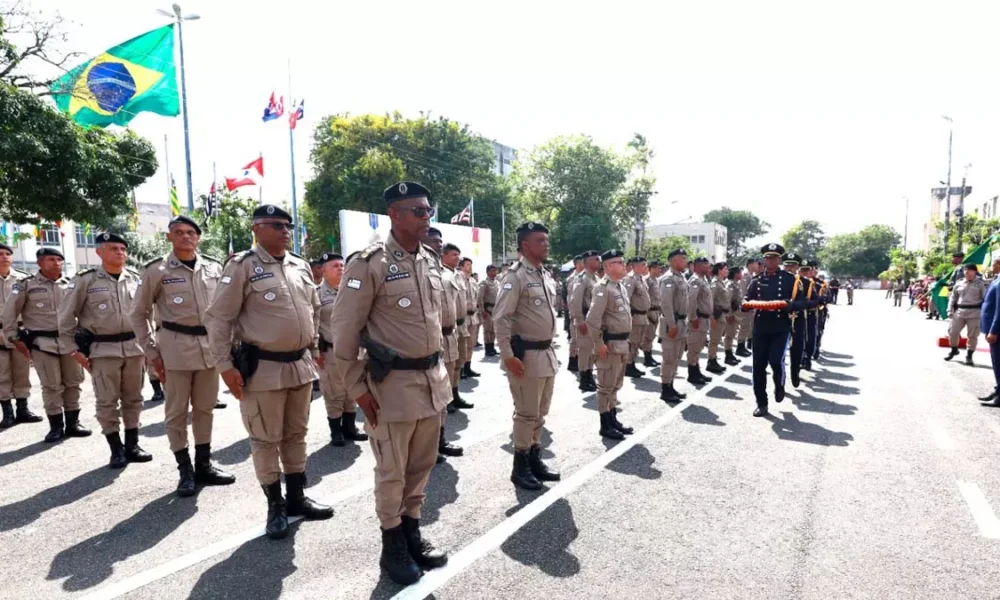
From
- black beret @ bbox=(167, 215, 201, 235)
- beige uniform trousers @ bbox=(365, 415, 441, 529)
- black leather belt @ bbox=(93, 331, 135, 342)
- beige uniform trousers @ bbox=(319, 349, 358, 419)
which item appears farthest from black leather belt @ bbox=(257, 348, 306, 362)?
black leather belt @ bbox=(93, 331, 135, 342)

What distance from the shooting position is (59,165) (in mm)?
11422

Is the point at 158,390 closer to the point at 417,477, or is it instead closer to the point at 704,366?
the point at 417,477

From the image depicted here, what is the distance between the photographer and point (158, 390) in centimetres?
835

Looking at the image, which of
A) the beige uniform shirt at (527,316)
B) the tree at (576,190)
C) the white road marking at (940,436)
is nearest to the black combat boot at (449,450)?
the beige uniform shirt at (527,316)

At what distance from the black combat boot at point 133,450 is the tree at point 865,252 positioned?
102303mm

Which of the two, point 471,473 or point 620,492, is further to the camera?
point 471,473

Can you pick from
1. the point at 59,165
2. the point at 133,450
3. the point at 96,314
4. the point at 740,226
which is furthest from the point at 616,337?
the point at 740,226

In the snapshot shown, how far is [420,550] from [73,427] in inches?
200

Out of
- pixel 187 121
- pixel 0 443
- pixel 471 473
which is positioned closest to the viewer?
pixel 471 473

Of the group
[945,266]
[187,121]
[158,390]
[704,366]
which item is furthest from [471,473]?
[945,266]

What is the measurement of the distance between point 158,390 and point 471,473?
18.7 ft

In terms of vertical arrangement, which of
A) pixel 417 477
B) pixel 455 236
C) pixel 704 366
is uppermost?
pixel 455 236

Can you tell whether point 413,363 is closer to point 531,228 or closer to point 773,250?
point 531,228

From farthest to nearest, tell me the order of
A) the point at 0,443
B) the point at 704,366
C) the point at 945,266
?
1. the point at 945,266
2. the point at 704,366
3. the point at 0,443
